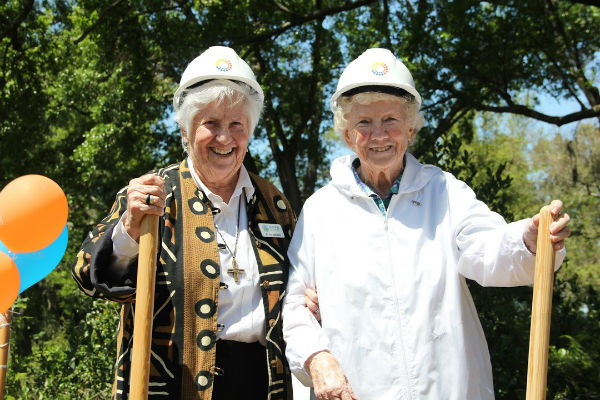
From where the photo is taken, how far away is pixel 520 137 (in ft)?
97.0

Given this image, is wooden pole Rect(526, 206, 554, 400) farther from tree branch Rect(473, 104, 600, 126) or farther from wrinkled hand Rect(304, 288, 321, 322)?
tree branch Rect(473, 104, 600, 126)

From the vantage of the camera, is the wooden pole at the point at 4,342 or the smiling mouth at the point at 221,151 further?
the wooden pole at the point at 4,342

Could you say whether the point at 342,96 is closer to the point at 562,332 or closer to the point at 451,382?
the point at 451,382

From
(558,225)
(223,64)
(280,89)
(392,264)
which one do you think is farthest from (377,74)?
(280,89)

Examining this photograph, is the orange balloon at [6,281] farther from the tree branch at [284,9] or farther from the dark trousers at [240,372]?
the tree branch at [284,9]

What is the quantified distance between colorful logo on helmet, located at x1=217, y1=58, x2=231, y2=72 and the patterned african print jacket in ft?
1.78

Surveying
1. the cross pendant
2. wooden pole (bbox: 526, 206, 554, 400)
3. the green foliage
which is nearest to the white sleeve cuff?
the cross pendant

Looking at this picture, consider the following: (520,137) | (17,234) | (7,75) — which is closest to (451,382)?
(17,234)

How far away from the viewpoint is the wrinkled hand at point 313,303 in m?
2.69

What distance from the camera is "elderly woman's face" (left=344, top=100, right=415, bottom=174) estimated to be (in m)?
2.77

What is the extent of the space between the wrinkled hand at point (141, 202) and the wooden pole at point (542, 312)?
1.35 meters

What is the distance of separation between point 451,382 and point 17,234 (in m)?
2.13

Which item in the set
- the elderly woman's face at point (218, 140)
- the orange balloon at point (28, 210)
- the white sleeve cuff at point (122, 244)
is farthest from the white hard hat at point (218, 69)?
the orange balloon at point (28, 210)

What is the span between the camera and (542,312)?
215 cm
